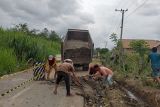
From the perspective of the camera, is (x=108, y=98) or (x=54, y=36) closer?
(x=108, y=98)

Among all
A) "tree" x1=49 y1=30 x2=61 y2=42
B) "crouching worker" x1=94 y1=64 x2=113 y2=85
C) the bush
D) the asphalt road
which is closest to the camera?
Result: the asphalt road

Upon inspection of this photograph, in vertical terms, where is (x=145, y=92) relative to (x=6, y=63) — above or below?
below

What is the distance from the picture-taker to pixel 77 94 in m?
15.9

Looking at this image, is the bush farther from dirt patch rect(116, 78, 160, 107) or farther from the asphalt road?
dirt patch rect(116, 78, 160, 107)

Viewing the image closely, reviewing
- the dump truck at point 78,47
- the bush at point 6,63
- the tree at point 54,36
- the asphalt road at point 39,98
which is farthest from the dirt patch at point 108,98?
A: the tree at point 54,36

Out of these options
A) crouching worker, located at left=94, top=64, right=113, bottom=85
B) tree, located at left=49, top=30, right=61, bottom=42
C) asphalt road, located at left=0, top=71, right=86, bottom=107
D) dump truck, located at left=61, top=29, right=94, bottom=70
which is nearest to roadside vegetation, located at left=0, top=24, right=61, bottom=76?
dump truck, located at left=61, top=29, right=94, bottom=70

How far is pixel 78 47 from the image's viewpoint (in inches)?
1143

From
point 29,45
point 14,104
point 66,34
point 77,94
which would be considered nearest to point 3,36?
point 29,45

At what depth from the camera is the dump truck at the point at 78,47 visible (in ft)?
94.5

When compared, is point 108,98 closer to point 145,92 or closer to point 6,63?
point 145,92

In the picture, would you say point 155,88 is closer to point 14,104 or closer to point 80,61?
point 14,104

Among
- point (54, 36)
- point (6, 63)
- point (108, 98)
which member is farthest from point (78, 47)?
point (54, 36)

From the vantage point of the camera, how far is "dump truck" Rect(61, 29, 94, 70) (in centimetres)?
2880

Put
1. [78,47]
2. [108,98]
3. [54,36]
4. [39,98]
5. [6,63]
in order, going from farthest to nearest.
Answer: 1. [54,36]
2. [78,47]
3. [6,63]
4. [108,98]
5. [39,98]
